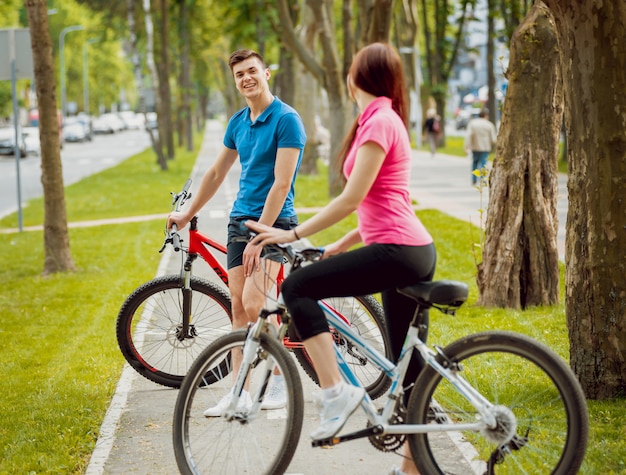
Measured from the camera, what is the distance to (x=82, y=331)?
884cm

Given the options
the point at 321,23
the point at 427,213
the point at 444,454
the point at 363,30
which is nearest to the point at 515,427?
the point at 444,454

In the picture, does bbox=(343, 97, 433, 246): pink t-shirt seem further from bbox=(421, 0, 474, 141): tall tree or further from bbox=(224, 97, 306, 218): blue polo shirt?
bbox=(421, 0, 474, 141): tall tree

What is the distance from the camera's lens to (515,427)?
4094 mm

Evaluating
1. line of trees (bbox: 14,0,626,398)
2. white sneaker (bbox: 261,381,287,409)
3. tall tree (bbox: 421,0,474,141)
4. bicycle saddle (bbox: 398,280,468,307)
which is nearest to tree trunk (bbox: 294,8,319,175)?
tall tree (bbox: 421,0,474,141)

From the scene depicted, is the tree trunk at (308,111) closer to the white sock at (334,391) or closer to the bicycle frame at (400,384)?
the bicycle frame at (400,384)

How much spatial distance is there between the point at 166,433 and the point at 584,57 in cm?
290

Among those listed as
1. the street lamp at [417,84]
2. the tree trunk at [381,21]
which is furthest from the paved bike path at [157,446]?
the street lamp at [417,84]

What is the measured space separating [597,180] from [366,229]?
6.46ft

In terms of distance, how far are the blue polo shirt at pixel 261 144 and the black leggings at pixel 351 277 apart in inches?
51.8

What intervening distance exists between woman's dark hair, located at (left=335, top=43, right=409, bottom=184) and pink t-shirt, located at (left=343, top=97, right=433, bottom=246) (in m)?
0.03

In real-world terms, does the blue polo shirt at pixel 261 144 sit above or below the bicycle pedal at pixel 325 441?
above

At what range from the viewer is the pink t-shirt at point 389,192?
13.8ft

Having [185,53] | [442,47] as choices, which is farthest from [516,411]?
[442,47]

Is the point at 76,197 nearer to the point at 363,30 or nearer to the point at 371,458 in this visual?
the point at 363,30
